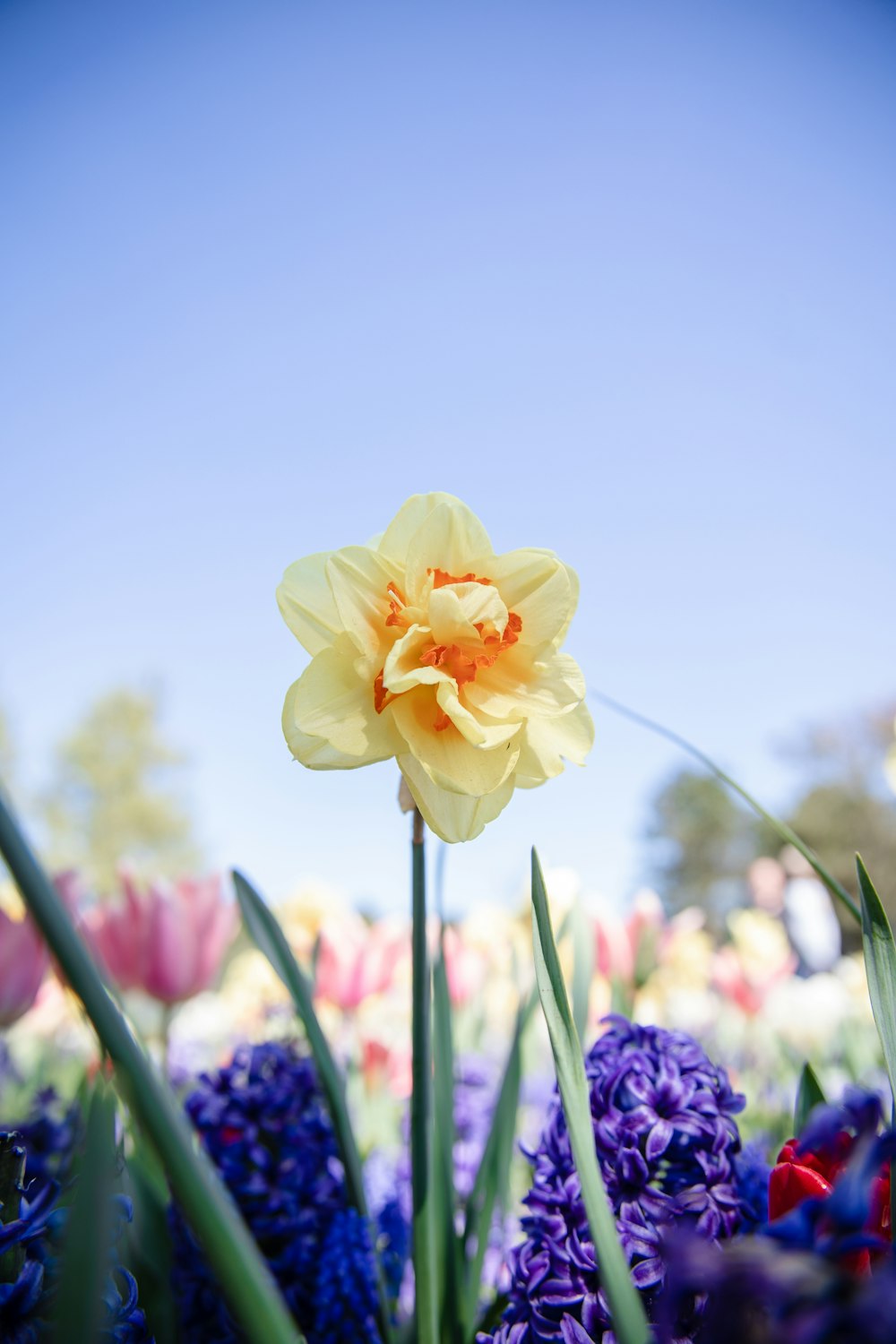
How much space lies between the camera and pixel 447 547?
488 millimetres

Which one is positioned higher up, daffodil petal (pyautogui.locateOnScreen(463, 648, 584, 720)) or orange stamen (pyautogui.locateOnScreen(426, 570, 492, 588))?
orange stamen (pyautogui.locateOnScreen(426, 570, 492, 588))

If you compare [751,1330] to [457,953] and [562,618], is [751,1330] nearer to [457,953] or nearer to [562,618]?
[562,618]

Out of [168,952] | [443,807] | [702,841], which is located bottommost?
[443,807]

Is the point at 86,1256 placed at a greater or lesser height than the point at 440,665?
lesser

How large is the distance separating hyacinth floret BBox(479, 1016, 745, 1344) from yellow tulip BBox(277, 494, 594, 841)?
0.59 feet

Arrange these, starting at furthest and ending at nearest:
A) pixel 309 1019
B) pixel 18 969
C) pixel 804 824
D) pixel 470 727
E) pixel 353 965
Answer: pixel 804 824 < pixel 353 965 < pixel 18 969 < pixel 309 1019 < pixel 470 727

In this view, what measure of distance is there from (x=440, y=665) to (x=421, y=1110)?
25 centimetres

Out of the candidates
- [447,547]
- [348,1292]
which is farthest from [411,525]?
[348,1292]

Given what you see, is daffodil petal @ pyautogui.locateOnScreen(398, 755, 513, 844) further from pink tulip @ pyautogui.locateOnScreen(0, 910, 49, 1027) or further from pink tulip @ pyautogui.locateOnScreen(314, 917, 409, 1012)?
pink tulip @ pyautogui.locateOnScreen(314, 917, 409, 1012)

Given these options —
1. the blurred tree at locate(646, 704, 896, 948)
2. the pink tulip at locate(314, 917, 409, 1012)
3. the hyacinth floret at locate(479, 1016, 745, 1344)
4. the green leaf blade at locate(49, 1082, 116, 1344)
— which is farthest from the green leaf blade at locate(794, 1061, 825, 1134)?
the blurred tree at locate(646, 704, 896, 948)

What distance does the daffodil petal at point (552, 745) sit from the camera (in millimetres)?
478

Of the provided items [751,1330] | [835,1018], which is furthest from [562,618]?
[835,1018]

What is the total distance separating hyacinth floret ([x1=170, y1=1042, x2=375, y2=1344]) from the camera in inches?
22.1

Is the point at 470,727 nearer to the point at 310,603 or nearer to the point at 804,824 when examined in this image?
the point at 310,603
